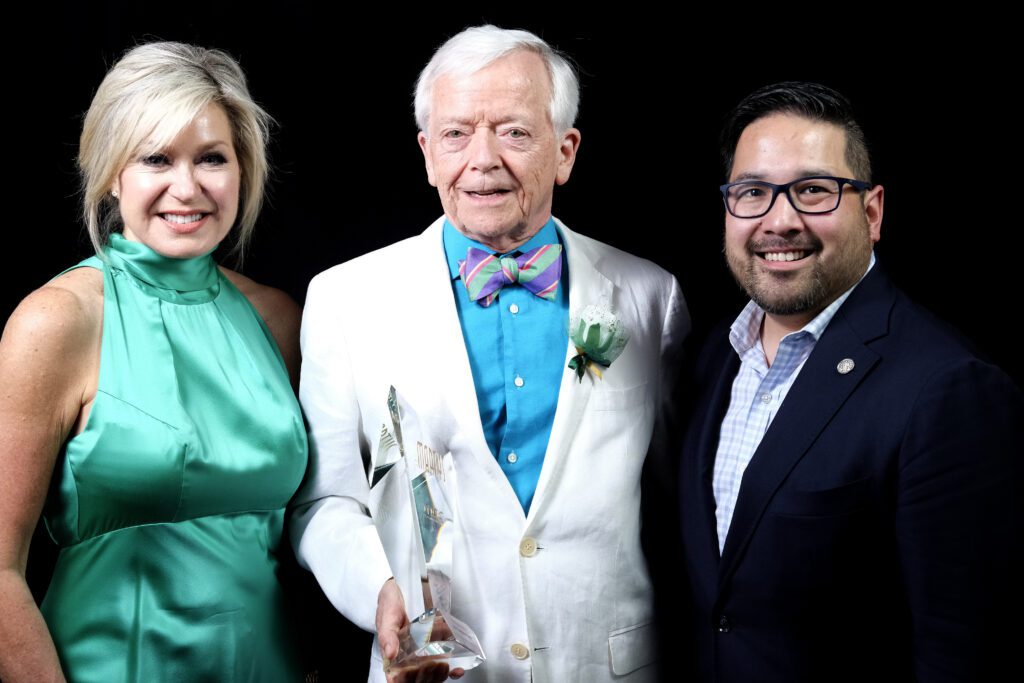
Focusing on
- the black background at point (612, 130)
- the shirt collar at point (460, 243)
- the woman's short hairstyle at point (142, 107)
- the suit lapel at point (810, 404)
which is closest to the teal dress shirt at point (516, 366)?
the shirt collar at point (460, 243)

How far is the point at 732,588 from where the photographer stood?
8.86ft

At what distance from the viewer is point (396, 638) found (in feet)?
8.48

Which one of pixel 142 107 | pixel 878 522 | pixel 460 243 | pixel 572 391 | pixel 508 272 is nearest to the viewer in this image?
pixel 878 522

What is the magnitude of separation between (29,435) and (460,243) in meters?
1.33

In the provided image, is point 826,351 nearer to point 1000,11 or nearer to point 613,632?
point 613,632

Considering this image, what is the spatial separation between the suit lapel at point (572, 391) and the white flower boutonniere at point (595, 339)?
1.1 inches

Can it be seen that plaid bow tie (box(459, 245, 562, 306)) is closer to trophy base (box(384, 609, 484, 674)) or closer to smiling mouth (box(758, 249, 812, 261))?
smiling mouth (box(758, 249, 812, 261))

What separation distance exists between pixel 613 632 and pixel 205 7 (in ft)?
9.14

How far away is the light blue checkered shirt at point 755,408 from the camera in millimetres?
2795

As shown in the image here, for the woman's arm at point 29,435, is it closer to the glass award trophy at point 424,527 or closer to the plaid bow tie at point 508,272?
the glass award trophy at point 424,527

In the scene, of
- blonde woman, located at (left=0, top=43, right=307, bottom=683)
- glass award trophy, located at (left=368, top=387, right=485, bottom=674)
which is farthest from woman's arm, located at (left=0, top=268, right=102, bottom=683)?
glass award trophy, located at (left=368, top=387, right=485, bottom=674)

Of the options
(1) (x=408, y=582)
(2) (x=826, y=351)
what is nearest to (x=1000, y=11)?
(2) (x=826, y=351)

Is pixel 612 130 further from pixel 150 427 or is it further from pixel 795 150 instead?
pixel 150 427

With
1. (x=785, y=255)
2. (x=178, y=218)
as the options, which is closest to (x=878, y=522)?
(x=785, y=255)
